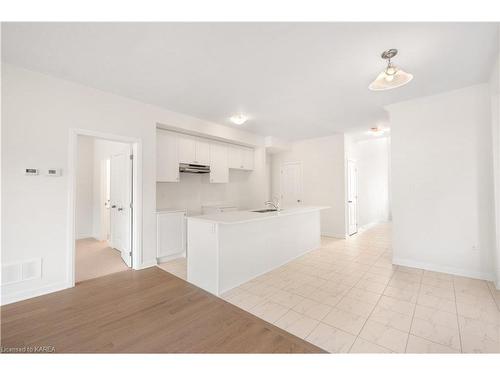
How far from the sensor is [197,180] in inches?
199

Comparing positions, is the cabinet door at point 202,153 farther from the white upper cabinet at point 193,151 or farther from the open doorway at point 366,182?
the open doorway at point 366,182

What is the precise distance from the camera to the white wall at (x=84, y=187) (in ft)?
18.5

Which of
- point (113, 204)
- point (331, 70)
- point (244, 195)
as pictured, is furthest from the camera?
point (244, 195)

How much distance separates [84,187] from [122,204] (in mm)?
2746

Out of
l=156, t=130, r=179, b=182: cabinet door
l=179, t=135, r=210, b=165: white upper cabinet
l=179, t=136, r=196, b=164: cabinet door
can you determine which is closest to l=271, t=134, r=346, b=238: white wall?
l=179, t=135, r=210, b=165: white upper cabinet

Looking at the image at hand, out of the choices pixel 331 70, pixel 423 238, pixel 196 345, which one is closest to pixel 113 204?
pixel 196 345

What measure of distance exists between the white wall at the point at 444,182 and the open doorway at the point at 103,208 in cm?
A: 463

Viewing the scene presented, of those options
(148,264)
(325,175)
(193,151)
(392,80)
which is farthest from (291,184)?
(392,80)

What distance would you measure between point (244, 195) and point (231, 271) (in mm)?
3477

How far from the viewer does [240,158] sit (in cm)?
556

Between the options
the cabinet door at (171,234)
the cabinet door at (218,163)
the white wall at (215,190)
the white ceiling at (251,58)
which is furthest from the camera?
the cabinet door at (218,163)

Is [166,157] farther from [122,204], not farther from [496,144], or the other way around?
[496,144]

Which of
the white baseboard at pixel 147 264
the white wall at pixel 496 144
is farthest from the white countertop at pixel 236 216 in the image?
the white wall at pixel 496 144

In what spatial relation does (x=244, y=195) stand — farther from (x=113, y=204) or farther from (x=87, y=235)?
(x=87, y=235)
